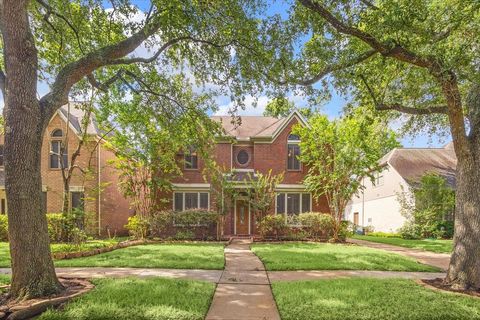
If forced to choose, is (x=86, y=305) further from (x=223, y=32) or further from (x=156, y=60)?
(x=156, y=60)

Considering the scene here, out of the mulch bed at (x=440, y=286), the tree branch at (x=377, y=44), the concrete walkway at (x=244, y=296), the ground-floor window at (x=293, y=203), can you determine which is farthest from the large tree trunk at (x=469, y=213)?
the ground-floor window at (x=293, y=203)

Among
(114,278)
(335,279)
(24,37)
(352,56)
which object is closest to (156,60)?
(24,37)

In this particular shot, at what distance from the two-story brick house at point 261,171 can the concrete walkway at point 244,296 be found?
10835 mm

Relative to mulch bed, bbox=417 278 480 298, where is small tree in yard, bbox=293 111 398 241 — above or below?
above

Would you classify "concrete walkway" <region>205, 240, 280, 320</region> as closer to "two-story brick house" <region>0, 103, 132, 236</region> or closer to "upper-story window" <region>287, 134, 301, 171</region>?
"upper-story window" <region>287, 134, 301, 171</region>

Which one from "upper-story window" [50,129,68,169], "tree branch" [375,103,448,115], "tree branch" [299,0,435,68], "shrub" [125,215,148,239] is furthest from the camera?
"upper-story window" [50,129,68,169]

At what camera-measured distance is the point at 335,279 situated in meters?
7.29

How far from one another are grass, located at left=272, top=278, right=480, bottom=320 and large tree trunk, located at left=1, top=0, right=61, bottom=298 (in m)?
4.12

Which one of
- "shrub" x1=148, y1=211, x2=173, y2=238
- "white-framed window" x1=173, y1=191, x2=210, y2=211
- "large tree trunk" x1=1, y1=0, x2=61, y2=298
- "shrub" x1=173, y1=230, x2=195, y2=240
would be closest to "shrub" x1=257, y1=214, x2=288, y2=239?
"shrub" x1=173, y1=230, x2=195, y2=240

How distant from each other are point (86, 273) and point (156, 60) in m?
6.04

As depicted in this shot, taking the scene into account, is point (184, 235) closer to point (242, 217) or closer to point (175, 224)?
point (175, 224)

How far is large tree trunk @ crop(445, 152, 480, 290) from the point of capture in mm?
6434

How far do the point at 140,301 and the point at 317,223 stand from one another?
13809 millimetres

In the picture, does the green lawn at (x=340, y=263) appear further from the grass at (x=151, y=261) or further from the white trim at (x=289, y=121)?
the white trim at (x=289, y=121)
